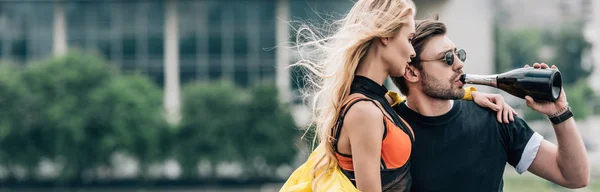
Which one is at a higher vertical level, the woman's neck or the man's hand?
the woman's neck

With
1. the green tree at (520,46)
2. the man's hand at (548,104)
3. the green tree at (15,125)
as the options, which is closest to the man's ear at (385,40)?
the man's hand at (548,104)

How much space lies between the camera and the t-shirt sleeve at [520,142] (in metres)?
3.77

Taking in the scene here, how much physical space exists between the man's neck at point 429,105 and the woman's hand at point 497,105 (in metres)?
0.15

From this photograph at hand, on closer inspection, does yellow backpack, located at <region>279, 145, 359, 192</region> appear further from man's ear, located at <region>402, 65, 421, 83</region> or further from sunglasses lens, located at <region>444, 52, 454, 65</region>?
sunglasses lens, located at <region>444, 52, 454, 65</region>

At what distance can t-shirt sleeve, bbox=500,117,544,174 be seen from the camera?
3.77 m

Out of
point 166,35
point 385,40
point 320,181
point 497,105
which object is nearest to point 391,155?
point 320,181

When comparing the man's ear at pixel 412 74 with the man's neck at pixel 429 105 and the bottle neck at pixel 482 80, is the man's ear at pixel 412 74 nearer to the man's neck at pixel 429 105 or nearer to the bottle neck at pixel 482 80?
the man's neck at pixel 429 105

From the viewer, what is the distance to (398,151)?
3.37 meters

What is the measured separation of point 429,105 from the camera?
3797mm

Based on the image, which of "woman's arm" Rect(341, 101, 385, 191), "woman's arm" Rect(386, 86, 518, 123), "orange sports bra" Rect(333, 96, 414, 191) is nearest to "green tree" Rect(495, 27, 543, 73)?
"woman's arm" Rect(386, 86, 518, 123)

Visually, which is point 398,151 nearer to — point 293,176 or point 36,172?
point 293,176

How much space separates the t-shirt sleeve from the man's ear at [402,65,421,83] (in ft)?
1.30

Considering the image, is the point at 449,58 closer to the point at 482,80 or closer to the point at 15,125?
the point at 482,80

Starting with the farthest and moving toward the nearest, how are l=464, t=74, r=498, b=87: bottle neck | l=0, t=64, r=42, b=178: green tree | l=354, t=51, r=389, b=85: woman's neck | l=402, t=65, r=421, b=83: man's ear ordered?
l=0, t=64, r=42, b=178: green tree, l=402, t=65, r=421, b=83: man's ear, l=464, t=74, r=498, b=87: bottle neck, l=354, t=51, r=389, b=85: woman's neck
